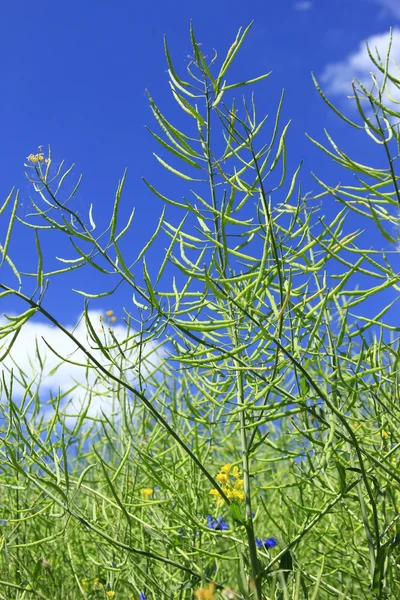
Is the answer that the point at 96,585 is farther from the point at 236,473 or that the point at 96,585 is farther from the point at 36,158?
the point at 36,158

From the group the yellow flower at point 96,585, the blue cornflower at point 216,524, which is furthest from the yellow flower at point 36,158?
the yellow flower at point 96,585

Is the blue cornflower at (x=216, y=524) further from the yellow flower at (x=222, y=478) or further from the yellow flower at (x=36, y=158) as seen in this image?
the yellow flower at (x=36, y=158)

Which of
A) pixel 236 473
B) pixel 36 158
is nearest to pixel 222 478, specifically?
pixel 236 473

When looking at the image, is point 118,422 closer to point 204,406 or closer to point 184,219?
point 204,406

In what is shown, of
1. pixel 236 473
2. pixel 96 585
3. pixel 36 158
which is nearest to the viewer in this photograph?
pixel 36 158

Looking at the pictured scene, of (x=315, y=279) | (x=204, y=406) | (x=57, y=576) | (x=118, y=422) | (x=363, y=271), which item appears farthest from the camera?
(x=118, y=422)

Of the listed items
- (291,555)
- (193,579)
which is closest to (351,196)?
(291,555)

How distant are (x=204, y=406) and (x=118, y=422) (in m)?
0.82

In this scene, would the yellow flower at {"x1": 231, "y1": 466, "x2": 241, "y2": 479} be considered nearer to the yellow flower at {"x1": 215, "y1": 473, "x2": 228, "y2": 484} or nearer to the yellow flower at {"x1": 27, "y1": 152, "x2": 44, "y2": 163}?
the yellow flower at {"x1": 215, "y1": 473, "x2": 228, "y2": 484}

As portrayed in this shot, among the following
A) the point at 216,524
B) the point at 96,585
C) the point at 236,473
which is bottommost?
the point at 96,585

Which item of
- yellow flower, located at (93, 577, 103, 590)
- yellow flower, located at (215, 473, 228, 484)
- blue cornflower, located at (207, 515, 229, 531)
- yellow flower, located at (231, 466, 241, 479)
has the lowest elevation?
yellow flower, located at (93, 577, 103, 590)

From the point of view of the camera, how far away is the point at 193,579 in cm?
145

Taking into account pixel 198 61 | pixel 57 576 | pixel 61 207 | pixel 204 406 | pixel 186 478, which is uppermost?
pixel 198 61

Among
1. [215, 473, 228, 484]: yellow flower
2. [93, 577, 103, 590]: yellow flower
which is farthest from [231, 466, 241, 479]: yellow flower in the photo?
[93, 577, 103, 590]: yellow flower
